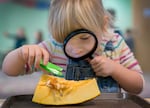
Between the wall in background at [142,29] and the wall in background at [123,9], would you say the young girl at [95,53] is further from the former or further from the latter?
the wall in background at [123,9]

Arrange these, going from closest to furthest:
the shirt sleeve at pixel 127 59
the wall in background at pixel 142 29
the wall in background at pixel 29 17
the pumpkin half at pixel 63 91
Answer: the pumpkin half at pixel 63 91, the shirt sleeve at pixel 127 59, the wall in background at pixel 142 29, the wall in background at pixel 29 17

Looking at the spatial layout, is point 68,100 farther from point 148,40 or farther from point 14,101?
point 148,40

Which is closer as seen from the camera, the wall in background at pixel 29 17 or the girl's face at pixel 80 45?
the girl's face at pixel 80 45

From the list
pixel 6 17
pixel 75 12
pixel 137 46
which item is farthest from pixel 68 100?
pixel 6 17

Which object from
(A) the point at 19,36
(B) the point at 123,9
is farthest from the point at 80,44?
(B) the point at 123,9

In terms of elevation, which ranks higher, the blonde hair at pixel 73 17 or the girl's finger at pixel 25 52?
the blonde hair at pixel 73 17

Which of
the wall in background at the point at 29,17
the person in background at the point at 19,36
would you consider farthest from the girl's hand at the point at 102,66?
the wall in background at the point at 29,17

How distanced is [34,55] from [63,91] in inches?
3.4

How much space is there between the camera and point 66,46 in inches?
24.8

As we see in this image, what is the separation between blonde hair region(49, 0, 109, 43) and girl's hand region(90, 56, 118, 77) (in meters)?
0.06

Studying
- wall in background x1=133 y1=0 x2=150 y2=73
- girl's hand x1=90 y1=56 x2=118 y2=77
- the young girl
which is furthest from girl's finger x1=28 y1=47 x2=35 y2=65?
wall in background x1=133 y1=0 x2=150 y2=73

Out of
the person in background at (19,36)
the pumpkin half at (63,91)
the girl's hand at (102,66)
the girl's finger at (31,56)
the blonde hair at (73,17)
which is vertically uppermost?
the blonde hair at (73,17)

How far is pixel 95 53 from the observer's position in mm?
731

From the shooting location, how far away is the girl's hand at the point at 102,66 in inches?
27.0
